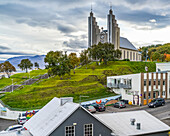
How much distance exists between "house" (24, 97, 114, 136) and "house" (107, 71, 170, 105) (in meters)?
29.3

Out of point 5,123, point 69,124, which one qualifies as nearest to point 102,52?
point 5,123


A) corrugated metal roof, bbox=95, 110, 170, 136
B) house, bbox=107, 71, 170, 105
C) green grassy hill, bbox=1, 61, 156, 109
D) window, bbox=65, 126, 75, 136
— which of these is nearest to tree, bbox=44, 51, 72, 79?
green grassy hill, bbox=1, 61, 156, 109

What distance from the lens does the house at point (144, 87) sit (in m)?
46.7

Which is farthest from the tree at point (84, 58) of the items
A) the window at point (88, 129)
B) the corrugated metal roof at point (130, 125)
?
the window at point (88, 129)

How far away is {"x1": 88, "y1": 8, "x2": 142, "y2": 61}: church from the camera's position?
111750 mm

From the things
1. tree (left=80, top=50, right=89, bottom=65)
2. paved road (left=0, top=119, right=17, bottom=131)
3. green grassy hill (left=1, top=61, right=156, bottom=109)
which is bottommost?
paved road (left=0, top=119, right=17, bottom=131)

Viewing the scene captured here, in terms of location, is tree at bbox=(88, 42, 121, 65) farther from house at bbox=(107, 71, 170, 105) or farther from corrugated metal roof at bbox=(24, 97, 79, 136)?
corrugated metal roof at bbox=(24, 97, 79, 136)

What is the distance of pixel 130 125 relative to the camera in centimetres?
2133

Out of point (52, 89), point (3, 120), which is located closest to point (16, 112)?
point (3, 120)

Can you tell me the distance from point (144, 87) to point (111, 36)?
2660 inches

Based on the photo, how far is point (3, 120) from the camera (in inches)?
1588

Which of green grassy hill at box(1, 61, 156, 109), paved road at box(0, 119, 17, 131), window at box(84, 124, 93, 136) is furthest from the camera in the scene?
green grassy hill at box(1, 61, 156, 109)

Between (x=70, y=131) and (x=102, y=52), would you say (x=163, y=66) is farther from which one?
(x=70, y=131)

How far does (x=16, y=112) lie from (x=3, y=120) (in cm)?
308
